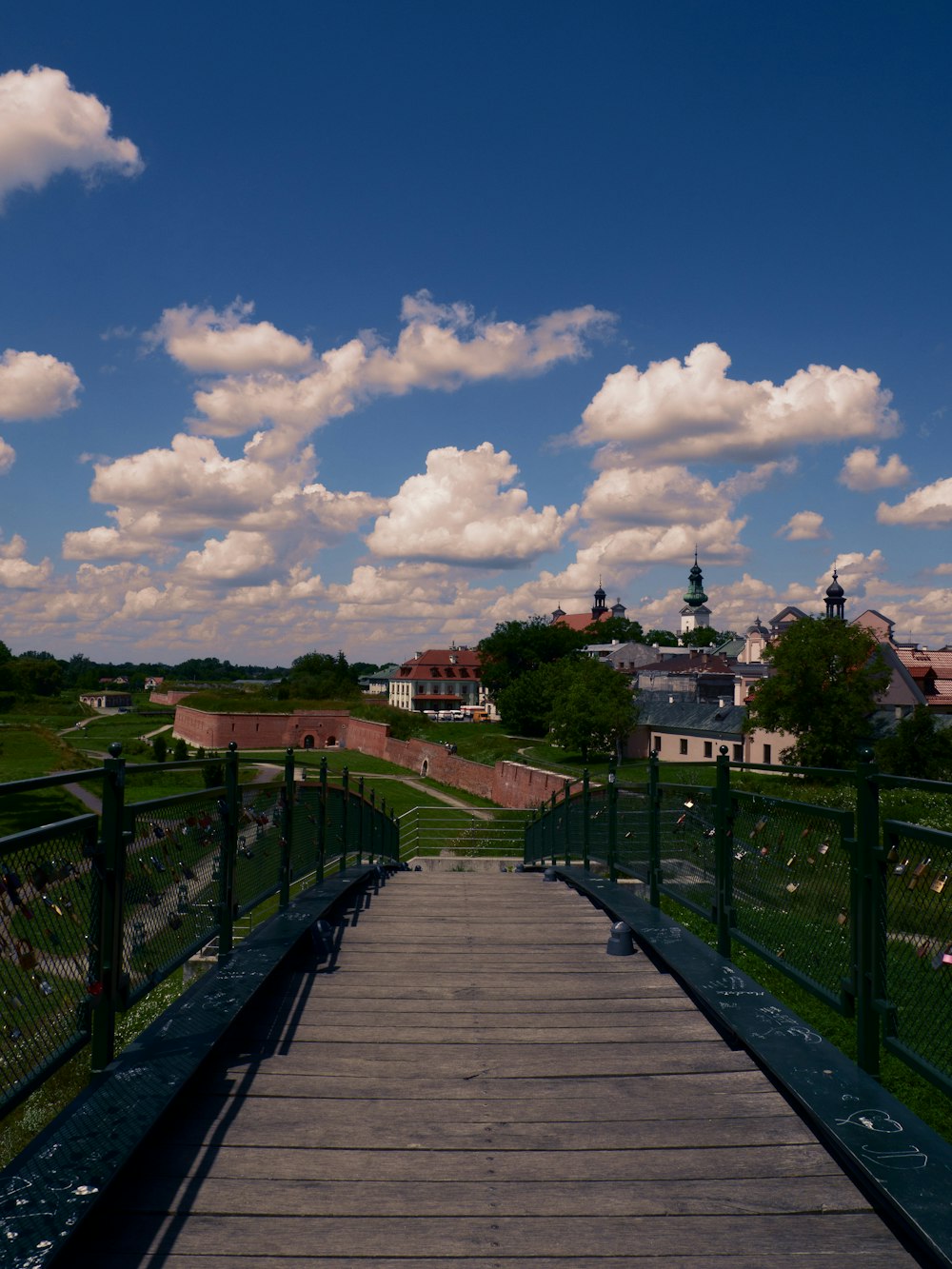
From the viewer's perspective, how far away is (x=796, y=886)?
4551mm

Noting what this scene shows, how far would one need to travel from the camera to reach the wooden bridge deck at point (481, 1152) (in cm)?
253

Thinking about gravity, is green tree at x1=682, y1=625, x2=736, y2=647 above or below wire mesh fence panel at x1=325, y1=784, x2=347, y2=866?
above

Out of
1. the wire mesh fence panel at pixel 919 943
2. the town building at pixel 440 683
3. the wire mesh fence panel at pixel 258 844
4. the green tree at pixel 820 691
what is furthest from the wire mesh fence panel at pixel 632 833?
the town building at pixel 440 683

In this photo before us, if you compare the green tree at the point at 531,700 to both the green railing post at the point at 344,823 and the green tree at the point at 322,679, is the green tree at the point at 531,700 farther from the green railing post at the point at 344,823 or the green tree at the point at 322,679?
the green railing post at the point at 344,823

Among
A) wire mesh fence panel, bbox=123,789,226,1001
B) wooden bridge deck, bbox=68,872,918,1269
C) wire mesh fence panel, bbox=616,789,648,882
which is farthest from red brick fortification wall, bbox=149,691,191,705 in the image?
wooden bridge deck, bbox=68,872,918,1269

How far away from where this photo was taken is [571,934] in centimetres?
661

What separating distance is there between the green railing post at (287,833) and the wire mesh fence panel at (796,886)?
3223 mm

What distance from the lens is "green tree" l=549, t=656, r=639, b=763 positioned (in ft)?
165

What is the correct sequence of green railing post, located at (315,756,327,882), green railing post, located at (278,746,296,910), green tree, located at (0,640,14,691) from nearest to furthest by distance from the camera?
green railing post, located at (278,746,296,910) < green railing post, located at (315,756,327,882) < green tree, located at (0,640,14,691)

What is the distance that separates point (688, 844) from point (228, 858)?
3123 millimetres

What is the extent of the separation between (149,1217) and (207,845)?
2.69m

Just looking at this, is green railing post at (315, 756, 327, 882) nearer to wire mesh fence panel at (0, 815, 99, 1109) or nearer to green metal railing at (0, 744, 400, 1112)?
green metal railing at (0, 744, 400, 1112)

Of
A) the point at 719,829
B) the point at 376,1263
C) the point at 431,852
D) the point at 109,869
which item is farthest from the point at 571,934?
the point at 431,852

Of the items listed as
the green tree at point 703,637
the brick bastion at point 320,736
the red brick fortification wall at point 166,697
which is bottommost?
the brick bastion at point 320,736
